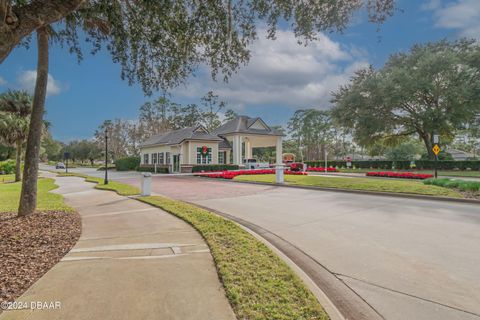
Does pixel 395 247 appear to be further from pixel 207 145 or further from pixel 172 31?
pixel 207 145

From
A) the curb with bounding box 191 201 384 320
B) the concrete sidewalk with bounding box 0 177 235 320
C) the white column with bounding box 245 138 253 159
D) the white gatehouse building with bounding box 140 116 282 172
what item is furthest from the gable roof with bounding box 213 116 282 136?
the curb with bounding box 191 201 384 320

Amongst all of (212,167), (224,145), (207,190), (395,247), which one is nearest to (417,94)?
(224,145)

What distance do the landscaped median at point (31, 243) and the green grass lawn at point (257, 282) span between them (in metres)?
2.44

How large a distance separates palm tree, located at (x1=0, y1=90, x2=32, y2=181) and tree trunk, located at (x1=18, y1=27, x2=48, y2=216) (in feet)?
57.8

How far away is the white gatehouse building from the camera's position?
2977cm

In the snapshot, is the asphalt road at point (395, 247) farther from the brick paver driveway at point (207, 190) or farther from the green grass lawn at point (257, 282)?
the brick paver driveway at point (207, 190)

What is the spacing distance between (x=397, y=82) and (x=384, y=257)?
92.3ft

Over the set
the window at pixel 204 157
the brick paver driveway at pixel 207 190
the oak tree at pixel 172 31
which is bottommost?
the brick paver driveway at pixel 207 190

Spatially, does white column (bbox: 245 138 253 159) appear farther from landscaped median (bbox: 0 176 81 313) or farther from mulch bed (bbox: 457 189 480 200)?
landscaped median (bbox: 0 176 81 313)

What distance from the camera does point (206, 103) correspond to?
5319 cm

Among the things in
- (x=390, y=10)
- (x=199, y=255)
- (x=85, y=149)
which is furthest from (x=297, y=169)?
(x=85, y=149)

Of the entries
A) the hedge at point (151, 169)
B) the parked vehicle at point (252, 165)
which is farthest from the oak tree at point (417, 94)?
the hedge at point (151, 169)

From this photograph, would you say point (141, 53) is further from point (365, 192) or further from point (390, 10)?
point (365, 192)

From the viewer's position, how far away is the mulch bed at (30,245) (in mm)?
3240
